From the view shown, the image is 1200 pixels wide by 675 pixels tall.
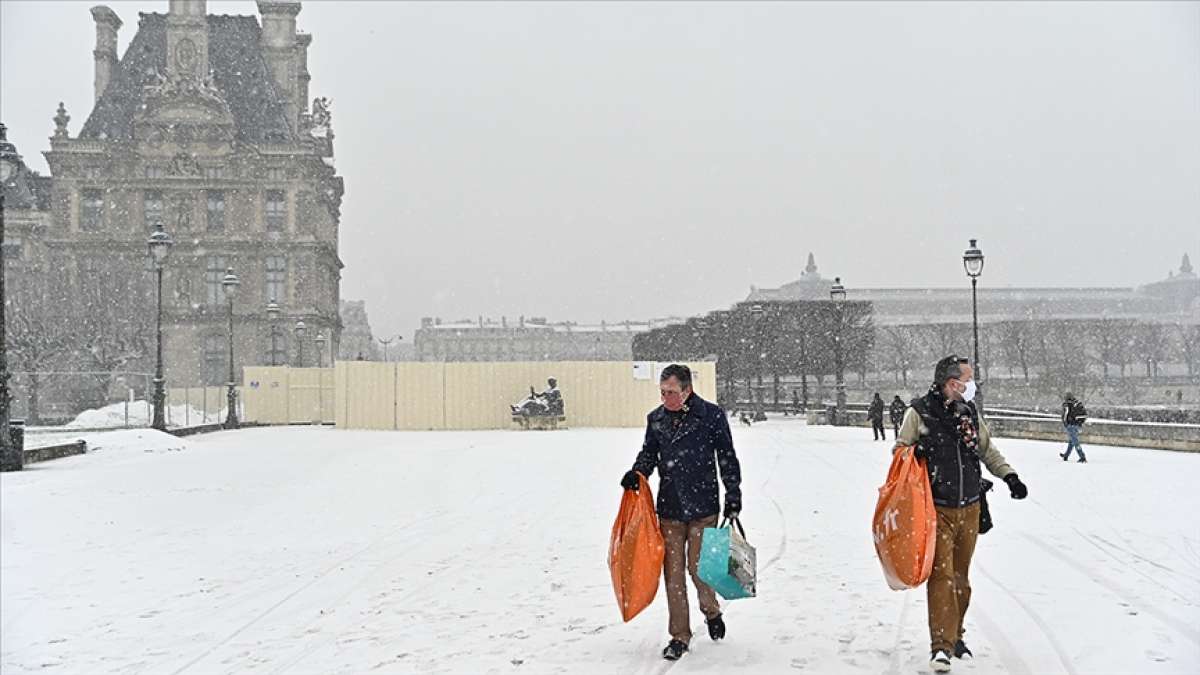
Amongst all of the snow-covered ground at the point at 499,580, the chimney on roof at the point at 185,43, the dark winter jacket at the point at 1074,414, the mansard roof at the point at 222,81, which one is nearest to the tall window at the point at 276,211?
the mansard roof at the point at 222,81

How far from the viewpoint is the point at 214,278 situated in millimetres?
55406

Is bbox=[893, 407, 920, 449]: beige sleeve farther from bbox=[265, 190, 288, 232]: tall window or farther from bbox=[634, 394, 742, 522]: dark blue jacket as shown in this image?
bbox=[265, 190, 288, 232]: tall window

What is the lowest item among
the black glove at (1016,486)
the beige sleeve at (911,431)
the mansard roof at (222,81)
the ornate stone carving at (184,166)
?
the black glove at (1016,486)

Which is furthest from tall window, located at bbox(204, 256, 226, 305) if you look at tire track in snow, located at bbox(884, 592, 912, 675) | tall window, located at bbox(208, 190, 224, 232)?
tire track in snow, located at bbox(884, 592, 912, 675)

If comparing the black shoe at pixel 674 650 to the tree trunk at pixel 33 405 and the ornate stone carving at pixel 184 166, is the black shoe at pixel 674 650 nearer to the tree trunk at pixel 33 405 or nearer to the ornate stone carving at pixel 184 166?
the tree trunk at pixel 33 405

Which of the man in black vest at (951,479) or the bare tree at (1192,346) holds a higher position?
the bare tree at (1192,346)

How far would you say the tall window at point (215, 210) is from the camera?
55.3 m

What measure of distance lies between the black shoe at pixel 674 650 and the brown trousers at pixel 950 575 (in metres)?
1.15

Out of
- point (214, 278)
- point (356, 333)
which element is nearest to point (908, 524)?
point (214, 278)

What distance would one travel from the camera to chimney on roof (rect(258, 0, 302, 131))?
60.3 metres

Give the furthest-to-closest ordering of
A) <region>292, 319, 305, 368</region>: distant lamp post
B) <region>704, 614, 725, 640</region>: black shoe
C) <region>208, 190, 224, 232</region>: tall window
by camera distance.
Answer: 1. <region>208, 190, 224, 232</region>: tall window
2. <region>292, 319, 305, 368</region>: distant lamp post
3. <region>704, 614, 725, 640</region>: black shoe

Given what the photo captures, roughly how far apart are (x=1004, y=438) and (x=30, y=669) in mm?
21780

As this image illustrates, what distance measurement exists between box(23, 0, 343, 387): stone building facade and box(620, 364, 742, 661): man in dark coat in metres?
50.4

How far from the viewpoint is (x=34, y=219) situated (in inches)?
2264
